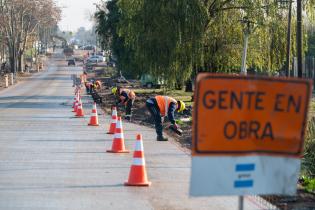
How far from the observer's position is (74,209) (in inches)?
380

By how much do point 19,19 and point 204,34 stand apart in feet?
201

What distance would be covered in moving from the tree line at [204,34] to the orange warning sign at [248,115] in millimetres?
25919

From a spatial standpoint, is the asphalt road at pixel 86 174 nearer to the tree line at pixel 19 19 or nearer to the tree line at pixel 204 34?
the tree line at pixel 204 34

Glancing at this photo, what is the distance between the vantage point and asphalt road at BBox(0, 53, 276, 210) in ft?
33.4

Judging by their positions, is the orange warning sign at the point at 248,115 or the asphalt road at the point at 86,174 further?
the asphalt road at the point at 86,174

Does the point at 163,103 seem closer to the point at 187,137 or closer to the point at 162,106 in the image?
the point at 162,106

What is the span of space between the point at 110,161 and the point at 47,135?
6.22 m

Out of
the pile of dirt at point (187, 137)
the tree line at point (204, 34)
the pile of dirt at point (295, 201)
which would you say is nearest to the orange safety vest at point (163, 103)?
the pile of dirt at point (187, 137)

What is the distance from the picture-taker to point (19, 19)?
91.4m

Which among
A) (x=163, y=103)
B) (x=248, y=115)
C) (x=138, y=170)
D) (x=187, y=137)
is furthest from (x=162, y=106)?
(x=248, y=115)

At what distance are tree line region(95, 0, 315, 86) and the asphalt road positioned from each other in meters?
11.2

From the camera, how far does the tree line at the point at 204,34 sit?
32844mm

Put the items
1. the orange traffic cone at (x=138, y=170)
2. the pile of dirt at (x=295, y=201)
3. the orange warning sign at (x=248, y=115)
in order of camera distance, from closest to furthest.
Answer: the orange warning sign at (x=248, y=115) < the pile of dirt at (x=295, y=201) < the orange traffic cone at (x=138, y=170)

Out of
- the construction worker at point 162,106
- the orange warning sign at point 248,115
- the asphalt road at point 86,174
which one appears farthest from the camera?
the construction worker at point 162,106
